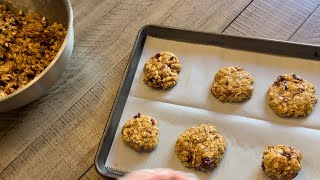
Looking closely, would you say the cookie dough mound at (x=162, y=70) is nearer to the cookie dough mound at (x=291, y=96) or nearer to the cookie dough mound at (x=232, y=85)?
the cookie dough mound at (x=232, y=85)

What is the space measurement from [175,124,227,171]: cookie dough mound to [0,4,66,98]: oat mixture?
16.3 inches

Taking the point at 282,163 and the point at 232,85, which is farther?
the point at 232,85

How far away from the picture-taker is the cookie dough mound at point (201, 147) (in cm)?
102

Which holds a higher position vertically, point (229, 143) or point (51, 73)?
point (51, 73)

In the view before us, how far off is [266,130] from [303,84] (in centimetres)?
15

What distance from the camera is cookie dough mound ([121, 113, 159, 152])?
1055 mm

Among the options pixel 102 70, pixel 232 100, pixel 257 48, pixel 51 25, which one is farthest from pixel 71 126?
pixel 257 48

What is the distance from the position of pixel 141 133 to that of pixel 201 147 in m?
0.14

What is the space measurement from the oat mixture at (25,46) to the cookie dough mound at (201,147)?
16.3 inches

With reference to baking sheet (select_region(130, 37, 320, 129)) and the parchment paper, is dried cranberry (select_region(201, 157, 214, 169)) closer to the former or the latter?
the parchment paper

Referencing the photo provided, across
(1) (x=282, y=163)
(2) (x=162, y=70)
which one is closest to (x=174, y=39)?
(2) (x=162, y=70)

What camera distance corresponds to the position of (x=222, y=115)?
110 centimetres

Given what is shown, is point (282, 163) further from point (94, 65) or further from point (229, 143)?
point (94, 65)

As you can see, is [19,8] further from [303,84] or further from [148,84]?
[303,84]
